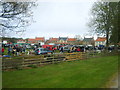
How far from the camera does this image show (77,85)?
8133 mm

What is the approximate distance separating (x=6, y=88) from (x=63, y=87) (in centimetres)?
294

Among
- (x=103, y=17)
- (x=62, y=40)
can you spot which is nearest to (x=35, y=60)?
(x=103, y=17)

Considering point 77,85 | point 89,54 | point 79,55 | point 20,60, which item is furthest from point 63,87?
point 89,54

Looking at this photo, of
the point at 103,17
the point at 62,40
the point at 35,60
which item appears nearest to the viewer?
the point at 35,60

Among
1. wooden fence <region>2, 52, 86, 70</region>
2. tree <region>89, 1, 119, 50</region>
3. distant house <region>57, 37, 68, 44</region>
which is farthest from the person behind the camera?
distant house <region>57, 37, 68, 44</region>

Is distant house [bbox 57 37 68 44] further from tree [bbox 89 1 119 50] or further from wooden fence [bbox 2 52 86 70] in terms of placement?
wooden fence [bbox 2 52 86 70]

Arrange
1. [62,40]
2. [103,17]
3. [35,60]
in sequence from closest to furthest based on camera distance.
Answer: [35,60] → [103,17] → [62,40]

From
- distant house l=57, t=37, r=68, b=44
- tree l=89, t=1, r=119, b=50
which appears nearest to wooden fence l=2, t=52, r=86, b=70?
tree l=89, t=1, r=119, b=50

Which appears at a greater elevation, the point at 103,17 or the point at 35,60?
the point at 103,17

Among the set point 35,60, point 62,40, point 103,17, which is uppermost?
point 103,17

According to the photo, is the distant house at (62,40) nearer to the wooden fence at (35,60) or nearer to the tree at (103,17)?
the tree at (103,17)

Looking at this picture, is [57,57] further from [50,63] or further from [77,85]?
[77,85]

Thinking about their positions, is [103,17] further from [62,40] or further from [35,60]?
[62,40]

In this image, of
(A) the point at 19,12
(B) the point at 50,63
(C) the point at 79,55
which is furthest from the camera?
(C) the point at 79,55
